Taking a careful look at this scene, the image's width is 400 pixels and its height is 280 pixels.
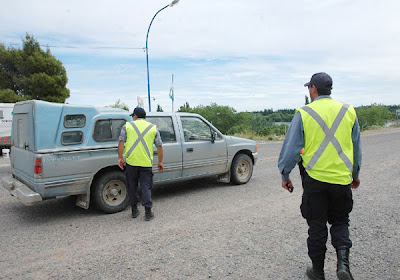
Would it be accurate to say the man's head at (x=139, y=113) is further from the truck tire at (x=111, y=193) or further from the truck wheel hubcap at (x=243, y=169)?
the truck wheel hubcap at (x=243, y=169)

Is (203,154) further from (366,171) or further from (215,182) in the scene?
(366,171)

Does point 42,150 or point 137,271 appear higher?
point 42,150

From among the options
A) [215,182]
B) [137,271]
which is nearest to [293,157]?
[137,271]

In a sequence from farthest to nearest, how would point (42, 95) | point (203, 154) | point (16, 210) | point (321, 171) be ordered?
1. point (42, 95)
2. point (203, 154)
3. point (16, 210)
4. point (321, 171)

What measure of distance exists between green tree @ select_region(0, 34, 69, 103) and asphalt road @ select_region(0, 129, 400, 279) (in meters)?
20.5

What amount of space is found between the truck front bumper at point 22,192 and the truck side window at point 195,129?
298 cm

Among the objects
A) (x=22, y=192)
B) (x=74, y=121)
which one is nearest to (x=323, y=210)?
(x=74, y=121)

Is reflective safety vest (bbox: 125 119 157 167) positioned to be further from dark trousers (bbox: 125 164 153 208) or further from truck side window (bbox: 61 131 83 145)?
truck side window (bbox: 61 131 83 145)

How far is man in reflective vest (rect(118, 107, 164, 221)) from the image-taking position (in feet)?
16.7

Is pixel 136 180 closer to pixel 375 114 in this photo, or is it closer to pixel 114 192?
pixel 114 192

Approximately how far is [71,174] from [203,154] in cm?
276

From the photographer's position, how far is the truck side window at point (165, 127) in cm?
634

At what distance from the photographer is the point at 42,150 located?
4844mm

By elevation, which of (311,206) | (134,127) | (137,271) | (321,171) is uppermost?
(134,127)
